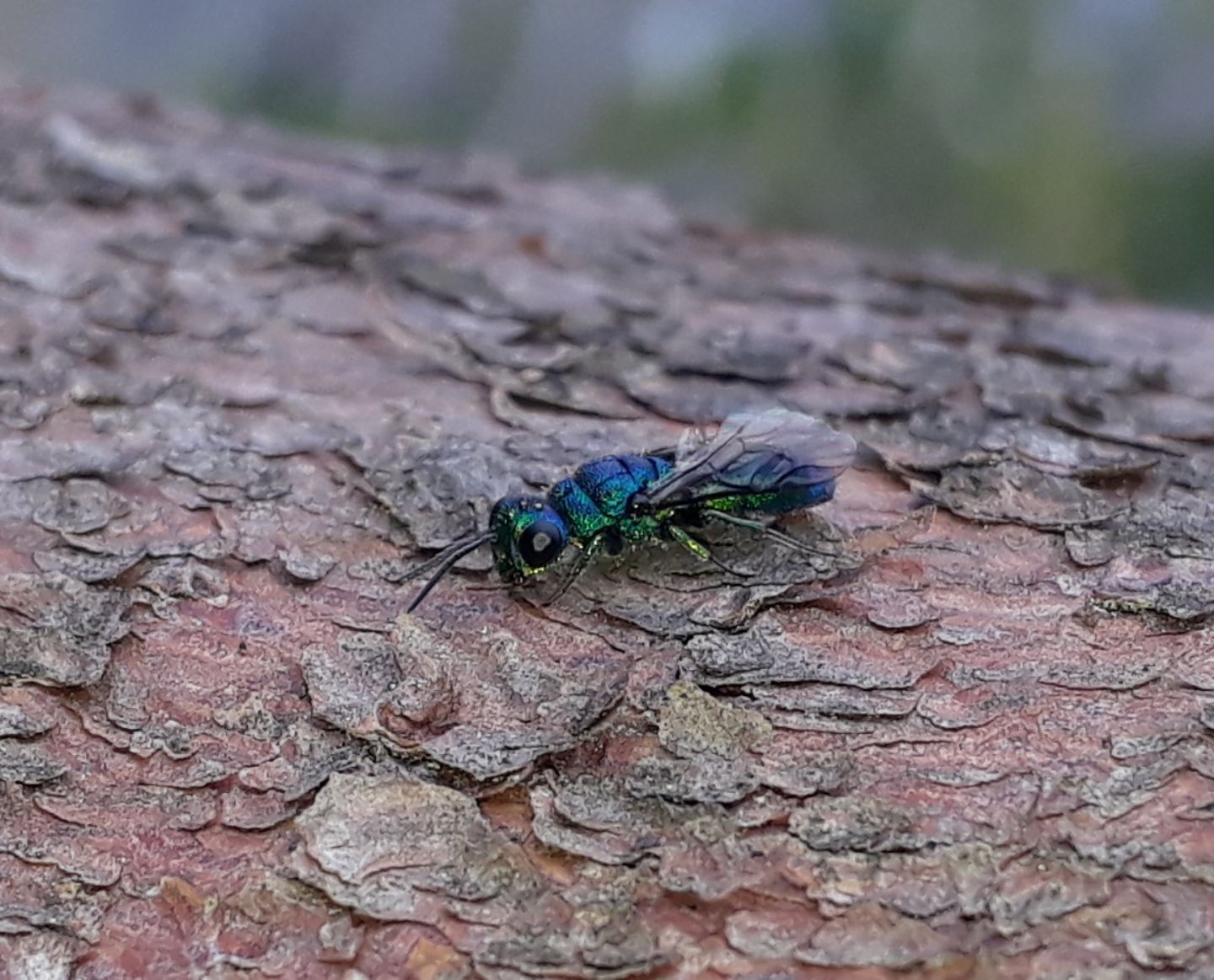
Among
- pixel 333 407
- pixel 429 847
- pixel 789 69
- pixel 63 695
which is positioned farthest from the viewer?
Answer: pixel 789 69

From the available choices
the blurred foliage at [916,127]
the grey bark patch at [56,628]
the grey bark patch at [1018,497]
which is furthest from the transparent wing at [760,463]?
the blurred foliage at [916,127]

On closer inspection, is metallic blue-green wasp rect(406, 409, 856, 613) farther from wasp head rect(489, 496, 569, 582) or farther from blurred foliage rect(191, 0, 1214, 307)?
blurred foliage rect(191, 0, 1214, 307)

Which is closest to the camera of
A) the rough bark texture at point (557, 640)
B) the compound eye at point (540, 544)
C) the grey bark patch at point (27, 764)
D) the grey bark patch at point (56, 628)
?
the rough bark texture at point (557, 640)

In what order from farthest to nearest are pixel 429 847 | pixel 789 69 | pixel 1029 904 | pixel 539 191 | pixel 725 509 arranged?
pixel 789 69 → pixel 539 191 → pixel 725 509 → pixel 429 847 → pixel 1029 904

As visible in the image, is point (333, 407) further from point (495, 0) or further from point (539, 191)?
point (495, 0)

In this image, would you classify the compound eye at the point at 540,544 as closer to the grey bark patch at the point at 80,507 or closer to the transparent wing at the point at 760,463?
the transparent wing at the point at 760,463

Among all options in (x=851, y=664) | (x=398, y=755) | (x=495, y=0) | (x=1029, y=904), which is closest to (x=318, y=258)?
(x=398, y=755)

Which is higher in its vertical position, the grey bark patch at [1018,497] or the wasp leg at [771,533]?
the grey bark patch at [1018,497]
